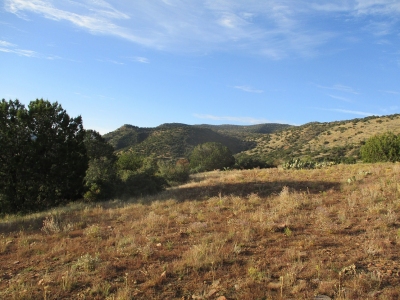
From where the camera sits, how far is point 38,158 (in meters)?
17.4

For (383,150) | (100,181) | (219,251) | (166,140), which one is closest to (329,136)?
(383,150)

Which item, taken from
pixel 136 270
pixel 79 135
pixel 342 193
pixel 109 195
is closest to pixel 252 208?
pixel 342 193

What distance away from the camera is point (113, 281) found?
5703mm

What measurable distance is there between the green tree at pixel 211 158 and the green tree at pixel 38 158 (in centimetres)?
2027

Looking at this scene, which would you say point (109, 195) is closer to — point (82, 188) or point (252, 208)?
point (82, 188)

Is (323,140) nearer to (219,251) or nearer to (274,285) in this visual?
(219,251)

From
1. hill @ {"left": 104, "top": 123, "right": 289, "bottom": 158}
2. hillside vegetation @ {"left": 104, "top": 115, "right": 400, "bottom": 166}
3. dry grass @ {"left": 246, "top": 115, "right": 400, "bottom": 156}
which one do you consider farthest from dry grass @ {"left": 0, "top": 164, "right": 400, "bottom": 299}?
hill @ {"left": 104, "top": 123, "right": 289, "bottom": 158}

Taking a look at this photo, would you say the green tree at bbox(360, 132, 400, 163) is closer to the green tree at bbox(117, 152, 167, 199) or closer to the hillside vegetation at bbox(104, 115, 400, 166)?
the hillside vegetation at bbox(104, 115, 400, 166)

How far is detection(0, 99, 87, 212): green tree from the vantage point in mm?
16797

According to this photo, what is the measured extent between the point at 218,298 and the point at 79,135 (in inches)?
674

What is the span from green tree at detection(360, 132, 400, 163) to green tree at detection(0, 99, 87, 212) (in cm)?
2666

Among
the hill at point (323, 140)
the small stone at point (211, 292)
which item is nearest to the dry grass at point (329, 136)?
the hill at point (323, 140)

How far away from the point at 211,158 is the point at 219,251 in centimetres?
3238

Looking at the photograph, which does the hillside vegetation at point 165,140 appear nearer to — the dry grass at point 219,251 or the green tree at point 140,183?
the green tree at point 140,183
